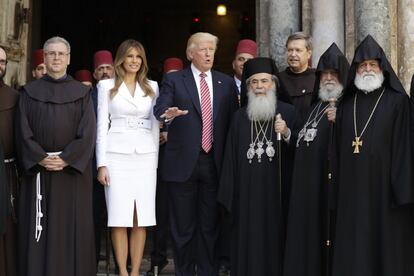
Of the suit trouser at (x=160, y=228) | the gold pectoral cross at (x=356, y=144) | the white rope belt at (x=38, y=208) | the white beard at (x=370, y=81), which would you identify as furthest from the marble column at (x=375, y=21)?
the white rope belt at (x=38, y=208)

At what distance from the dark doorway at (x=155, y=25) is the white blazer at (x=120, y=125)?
9605mm

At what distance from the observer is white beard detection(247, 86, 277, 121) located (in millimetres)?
5520

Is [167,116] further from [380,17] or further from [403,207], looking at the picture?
[380,17]

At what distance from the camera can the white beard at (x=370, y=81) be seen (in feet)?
16.1

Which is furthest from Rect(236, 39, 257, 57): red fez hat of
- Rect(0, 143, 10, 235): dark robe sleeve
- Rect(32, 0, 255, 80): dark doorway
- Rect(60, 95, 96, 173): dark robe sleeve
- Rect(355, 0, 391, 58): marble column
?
Rect(32, 0, 255, 80): dark doorway

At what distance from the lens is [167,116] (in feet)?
17.6

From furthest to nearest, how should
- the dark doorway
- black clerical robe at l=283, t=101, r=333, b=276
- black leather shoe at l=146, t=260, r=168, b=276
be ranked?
the dark doorway
black leather shoe at l=146, t=260, r=168, b=276
black clerical robe at l=283, t=101, r=333, b=276

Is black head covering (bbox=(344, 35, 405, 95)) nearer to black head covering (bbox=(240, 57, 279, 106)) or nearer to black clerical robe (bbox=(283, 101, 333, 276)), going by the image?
black clerical robe (bbox=(283, 101, 333, 276))

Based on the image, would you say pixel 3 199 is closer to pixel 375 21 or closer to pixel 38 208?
pixel 38 208

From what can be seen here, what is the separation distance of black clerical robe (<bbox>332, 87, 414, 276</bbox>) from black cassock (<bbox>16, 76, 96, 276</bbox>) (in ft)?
6.60

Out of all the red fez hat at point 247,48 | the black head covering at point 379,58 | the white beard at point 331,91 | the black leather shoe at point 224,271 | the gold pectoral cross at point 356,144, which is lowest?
the black leather shoe at point 224,271

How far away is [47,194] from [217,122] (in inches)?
60.7

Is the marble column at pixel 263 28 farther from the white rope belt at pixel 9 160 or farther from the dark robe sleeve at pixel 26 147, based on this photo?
the white rope belt at pixel 9 160

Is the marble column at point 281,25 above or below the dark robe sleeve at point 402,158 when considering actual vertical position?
above
